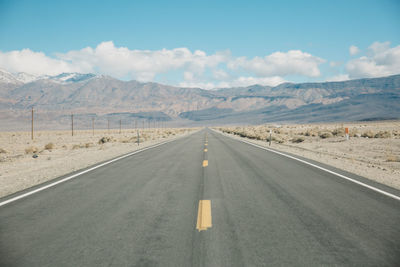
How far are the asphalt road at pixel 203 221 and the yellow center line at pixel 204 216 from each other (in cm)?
6

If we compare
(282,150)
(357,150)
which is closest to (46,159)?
(282,150)

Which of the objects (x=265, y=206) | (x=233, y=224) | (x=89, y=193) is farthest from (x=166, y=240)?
(x=89, y=193)

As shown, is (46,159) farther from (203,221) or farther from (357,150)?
(357,150)

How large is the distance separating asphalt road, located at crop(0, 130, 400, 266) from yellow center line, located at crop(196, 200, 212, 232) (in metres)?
0.06

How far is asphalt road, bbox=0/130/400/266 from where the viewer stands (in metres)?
3.45

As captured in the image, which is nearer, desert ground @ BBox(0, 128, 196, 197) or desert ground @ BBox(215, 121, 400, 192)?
desert ground @ BBox(0, 128, 196, 197)

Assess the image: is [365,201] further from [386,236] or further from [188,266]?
[188,266]

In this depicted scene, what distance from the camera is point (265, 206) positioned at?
17.8 ft

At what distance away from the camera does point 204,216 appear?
4.83 metres

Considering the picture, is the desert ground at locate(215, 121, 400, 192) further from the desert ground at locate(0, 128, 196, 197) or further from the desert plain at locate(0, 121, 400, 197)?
the desert ground at locate(0, 128, 196, 197)

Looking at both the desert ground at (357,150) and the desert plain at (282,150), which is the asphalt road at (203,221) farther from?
the desert ground at (357,150)

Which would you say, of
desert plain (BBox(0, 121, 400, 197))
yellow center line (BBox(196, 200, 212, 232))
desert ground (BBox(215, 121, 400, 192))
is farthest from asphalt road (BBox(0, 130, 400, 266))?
desert ground (BBox(215, 121, 400, 192))

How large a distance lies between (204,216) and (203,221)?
0.80ft

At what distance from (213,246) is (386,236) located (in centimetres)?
241
